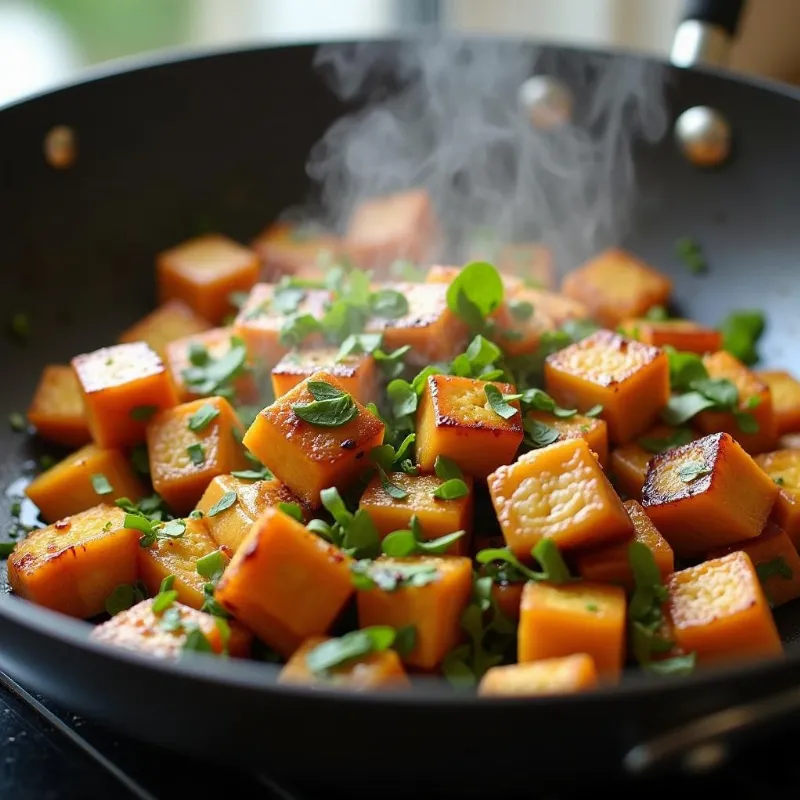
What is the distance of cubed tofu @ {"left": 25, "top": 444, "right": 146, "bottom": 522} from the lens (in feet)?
5.33

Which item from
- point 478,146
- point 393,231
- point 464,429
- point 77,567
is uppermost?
point 478,146

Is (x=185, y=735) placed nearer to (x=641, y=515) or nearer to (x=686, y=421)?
(x=641, y=515)

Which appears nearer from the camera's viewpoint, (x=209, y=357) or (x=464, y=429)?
(x=464, y=429)

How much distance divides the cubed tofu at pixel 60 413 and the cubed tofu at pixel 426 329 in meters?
0.55

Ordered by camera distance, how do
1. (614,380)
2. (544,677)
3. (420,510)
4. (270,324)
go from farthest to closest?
1. (270,324)
2. (614,380)
3. (420,510)
4. (544,677)

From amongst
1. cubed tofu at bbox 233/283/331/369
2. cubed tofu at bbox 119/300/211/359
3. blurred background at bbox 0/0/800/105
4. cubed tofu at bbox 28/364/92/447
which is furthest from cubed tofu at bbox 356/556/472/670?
blurred background at bbox 0/0/800/105

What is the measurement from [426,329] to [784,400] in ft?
2.15

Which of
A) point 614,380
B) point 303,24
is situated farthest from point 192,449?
point 303,24

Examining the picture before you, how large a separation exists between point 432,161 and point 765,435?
3.25ft

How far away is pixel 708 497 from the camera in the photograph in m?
1.36

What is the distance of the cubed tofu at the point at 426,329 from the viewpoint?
5.25 feet

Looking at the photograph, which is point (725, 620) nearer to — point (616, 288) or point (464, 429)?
point (464, 429)

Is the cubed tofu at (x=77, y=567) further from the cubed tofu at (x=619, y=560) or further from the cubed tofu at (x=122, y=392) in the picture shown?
the cubed tofu at (x=619, y=560)

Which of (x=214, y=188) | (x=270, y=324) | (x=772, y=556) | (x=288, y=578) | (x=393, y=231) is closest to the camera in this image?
(x=288, y=578)
